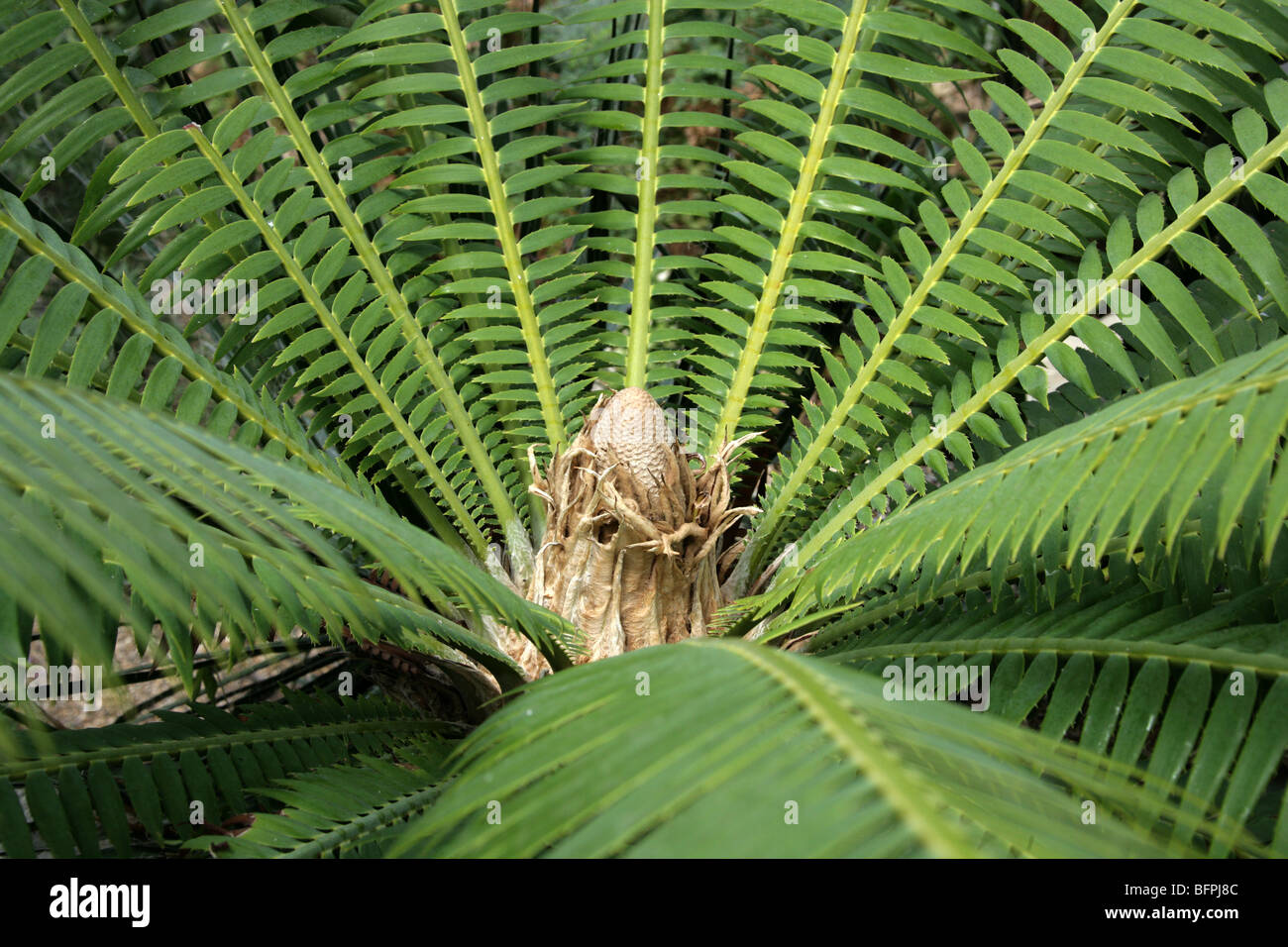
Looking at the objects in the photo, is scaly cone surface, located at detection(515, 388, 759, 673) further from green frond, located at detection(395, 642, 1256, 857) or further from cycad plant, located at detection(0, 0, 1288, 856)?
green frond, located at detection(395, 642, 1256, 857)

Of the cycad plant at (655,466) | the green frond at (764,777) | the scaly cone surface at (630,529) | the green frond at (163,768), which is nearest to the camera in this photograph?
the green frond at (764,777)

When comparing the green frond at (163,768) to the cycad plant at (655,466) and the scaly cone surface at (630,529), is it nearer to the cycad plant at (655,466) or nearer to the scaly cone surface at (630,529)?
the cycad plant at (655,466)

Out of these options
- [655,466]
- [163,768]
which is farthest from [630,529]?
[163,768]

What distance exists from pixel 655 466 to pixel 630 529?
83 mm

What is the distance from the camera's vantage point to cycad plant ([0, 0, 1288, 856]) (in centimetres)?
54

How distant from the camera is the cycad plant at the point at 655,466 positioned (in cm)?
54

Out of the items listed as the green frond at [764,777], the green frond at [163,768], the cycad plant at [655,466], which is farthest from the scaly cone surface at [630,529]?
the green frond at [764,777]

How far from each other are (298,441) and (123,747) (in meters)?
0.45

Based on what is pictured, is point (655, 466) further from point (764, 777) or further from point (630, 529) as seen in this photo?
point (764, 777)

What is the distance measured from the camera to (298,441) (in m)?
1.27

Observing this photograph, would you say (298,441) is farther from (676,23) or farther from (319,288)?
(676,23)

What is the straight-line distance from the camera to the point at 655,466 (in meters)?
1.19

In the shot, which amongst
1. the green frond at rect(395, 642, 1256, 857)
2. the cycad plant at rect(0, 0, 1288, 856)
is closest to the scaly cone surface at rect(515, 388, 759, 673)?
the cycad plant at rect(0, 0, 1288, 856)


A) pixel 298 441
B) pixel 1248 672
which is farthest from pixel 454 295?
pixel 1248 672
